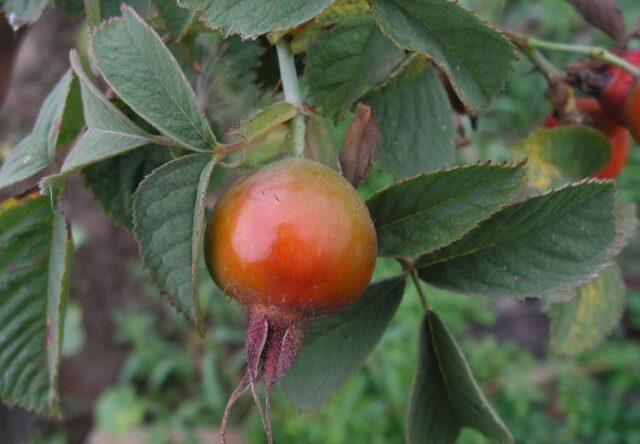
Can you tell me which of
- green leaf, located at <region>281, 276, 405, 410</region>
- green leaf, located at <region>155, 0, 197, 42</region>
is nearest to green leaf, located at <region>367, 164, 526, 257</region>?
green leaf, located at <region>281, 276, 405, 410</region>

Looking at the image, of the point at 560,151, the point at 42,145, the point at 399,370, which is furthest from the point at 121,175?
the point at 399,370

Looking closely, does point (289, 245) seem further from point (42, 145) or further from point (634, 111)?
point (634, 111)

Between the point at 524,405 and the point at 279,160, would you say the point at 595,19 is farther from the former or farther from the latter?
the point at 524,405

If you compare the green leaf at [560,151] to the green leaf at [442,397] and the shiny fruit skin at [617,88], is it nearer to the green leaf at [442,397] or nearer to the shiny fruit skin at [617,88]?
the shiny fruit skin at [617,88]

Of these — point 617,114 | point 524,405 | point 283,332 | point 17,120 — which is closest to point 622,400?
point 524,405

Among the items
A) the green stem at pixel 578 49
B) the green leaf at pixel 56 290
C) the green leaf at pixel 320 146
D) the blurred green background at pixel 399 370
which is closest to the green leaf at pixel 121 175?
the green leaf at pixel 56 290
